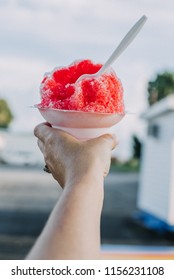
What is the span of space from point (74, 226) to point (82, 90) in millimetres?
262

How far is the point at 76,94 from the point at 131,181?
1648cm

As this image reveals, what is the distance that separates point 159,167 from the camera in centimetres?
912

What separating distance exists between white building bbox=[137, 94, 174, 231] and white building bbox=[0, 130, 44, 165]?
11467 mm

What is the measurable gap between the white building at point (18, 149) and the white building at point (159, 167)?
37.6ft

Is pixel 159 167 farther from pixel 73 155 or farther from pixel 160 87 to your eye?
pixel 160 87

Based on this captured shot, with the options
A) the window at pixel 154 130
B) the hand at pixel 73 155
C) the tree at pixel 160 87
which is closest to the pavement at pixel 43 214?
the window at pixel 154 130

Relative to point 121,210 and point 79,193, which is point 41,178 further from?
point 79,193

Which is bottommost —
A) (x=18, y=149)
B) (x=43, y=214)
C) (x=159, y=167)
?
(x=43, y=214)

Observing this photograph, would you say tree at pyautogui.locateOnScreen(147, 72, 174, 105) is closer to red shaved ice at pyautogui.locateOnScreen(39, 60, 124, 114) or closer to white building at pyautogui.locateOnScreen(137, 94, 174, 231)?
white building at pyautogui.locateOnScreen(137, 94, 174, 231)

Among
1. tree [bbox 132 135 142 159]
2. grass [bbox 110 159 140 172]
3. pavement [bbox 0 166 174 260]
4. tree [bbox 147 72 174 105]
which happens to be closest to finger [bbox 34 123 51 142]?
pavement [bbox 0 166 174 260]

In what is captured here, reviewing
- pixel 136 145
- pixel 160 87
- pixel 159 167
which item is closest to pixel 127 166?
pixel 136 145

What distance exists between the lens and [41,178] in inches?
692
